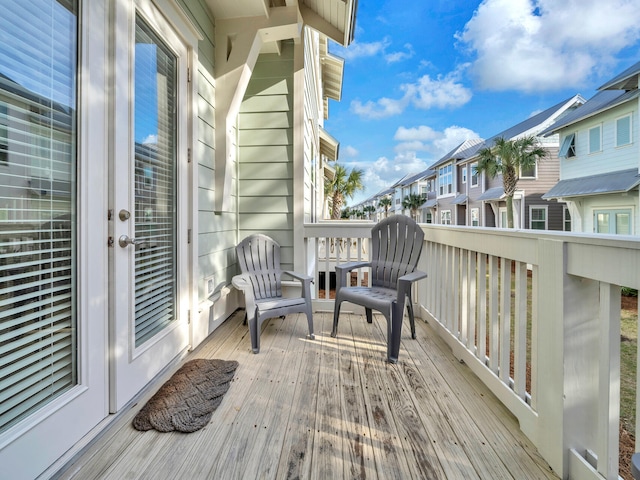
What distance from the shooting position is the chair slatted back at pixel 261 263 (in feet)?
9.70

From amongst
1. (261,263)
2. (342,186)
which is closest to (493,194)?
(342,186)

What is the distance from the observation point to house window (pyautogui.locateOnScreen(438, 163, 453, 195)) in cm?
1836

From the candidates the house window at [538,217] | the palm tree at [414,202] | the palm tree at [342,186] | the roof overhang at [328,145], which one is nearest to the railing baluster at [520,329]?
the roof overhang at [328,145]

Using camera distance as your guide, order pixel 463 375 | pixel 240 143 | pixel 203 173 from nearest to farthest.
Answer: pixel 463 375, pixel 203 173, pixel 240 143

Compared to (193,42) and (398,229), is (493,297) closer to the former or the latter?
(398,229)

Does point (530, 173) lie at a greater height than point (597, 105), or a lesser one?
lesser

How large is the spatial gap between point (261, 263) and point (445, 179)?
1842cm

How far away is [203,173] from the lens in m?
2.64

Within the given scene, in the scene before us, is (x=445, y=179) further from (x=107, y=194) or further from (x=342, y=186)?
(x=107, y=194)

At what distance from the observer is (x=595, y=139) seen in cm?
956

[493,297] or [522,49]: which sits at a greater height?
[522,49]

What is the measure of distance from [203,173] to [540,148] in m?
13.8

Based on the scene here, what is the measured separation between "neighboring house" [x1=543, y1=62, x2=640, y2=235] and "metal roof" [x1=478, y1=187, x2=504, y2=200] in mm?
2633

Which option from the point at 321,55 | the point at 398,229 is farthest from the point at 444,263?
the point at 321,55
